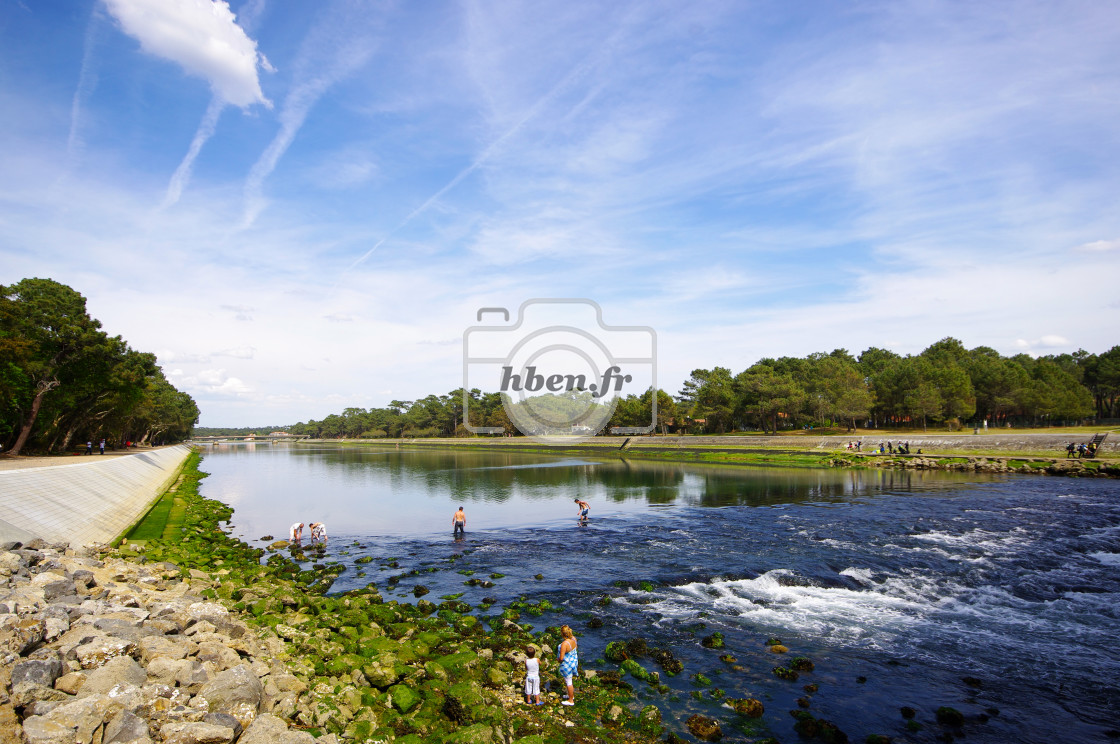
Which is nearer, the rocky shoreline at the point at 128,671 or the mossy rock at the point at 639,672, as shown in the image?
the rocky shoreline at the point at 128,671

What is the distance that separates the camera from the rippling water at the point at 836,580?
13711 millimetres

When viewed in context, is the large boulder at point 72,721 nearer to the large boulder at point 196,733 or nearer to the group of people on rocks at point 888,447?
the large boulder at point 196,733

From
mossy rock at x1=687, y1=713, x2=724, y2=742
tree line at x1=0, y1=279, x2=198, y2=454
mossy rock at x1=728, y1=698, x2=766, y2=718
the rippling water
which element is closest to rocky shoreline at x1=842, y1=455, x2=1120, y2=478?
the rippling water

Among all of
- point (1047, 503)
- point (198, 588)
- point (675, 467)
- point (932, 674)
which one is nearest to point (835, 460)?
point (675, 467)

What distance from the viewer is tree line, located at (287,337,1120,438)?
93125mm

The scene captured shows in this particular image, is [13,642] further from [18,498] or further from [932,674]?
[932,674]

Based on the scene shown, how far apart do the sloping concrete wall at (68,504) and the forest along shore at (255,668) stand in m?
2.87

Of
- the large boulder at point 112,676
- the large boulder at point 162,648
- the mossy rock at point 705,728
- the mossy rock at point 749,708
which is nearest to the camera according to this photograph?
the large boulder at point 112,676

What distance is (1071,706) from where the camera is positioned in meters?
13.1

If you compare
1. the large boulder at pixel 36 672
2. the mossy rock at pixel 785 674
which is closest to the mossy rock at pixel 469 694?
the large boulder at pixel 36 672

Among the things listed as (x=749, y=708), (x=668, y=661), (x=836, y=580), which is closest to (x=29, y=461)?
(x=668, y=661)

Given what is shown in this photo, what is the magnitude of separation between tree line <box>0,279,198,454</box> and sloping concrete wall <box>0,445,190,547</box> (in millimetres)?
10661

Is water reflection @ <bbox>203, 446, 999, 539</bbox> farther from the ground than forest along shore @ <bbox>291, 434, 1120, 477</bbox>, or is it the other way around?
forest along shore @ <bbox>291, 434, 1120, 477</bbox>

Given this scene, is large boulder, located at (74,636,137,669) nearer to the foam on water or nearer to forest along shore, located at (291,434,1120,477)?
the foam on water
